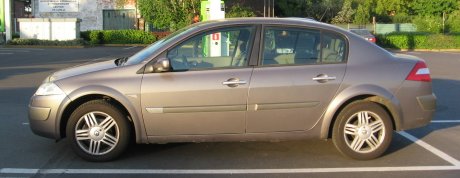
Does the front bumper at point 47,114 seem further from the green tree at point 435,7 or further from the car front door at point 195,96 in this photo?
the green tree at point 435,7

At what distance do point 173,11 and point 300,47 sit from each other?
31.6 meters

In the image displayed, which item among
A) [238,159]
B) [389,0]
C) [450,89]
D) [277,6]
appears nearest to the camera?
[238,159]

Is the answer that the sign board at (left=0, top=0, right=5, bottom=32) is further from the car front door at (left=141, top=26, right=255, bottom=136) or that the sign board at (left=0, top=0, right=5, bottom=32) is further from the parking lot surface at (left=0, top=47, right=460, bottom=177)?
the car front door at (left=141, top=26, right=255, bottom=136)

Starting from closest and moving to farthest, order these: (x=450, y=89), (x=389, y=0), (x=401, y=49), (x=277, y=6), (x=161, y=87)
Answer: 1. (x=161, y=87)
2. (x=450, y=89)
3. (x=401, y=49)
4. (x=277, y=6)
5. (x=389, y=0)

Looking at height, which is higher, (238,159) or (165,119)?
(165,119)

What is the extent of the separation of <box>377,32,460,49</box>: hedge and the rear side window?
33.3 meters

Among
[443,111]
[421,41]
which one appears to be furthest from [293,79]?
[421,41]

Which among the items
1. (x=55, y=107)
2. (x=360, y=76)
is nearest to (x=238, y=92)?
(x=360, y=76)

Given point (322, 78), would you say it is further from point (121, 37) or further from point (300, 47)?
point (121, 37)

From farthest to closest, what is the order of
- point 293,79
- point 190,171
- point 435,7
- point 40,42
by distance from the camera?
point 435,7, point 40,42, point 293,79, point 190,171

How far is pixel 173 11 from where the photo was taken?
3688 centimetres

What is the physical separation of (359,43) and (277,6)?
4713 cm

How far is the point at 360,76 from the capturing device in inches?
234

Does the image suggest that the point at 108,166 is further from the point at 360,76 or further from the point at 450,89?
the point at 450,89
